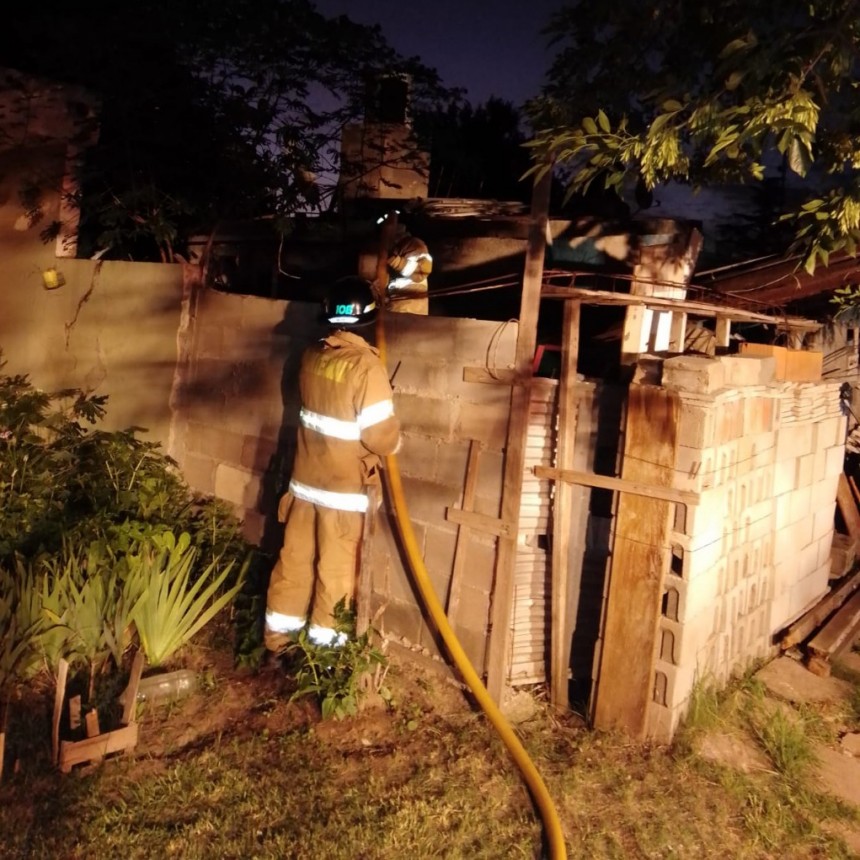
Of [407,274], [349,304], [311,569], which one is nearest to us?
[349,304]

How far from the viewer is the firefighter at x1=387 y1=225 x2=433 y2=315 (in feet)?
15.3

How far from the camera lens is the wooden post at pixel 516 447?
3914 mm

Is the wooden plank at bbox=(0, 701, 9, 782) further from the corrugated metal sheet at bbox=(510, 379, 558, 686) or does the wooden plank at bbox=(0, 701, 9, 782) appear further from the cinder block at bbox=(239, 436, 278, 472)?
the corrugated metal sheet at bbox=(510, 379, 558, 686)

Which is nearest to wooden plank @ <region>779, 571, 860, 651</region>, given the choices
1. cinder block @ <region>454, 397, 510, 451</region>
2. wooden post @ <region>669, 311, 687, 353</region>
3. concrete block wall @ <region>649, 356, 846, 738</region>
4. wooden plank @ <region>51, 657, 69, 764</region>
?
concrete block wall @ <region>649, 356, 846, 738</region>

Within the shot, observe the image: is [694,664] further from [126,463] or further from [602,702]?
[126,463]

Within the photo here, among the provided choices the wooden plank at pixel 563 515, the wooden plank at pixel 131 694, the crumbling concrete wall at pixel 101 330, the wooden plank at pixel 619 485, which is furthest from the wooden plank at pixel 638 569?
the crumbling concrete wall at pixel 101 330

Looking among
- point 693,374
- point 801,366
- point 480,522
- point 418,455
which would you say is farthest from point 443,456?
point 801,366

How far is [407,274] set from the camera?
466 centimetres

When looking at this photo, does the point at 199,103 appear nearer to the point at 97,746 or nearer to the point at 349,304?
the point at 349,304

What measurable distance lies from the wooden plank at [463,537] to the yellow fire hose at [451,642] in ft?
0.26

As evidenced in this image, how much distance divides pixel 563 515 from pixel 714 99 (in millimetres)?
2207

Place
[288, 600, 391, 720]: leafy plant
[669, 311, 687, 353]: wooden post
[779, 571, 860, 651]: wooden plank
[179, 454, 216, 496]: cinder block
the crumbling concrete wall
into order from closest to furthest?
[288, 600, 391, 720]: leafy plant, [669, 311, 687, 353]: wooden post, [779, 571, 860, 651]: wooden plank, [179, 454, 216, 496]: cinder block, the crumbling concrete wall

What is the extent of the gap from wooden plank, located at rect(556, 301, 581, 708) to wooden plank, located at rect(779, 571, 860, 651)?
2.14 metres

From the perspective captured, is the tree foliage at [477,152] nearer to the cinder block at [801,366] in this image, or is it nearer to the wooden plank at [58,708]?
the cinder block at [801,366]
